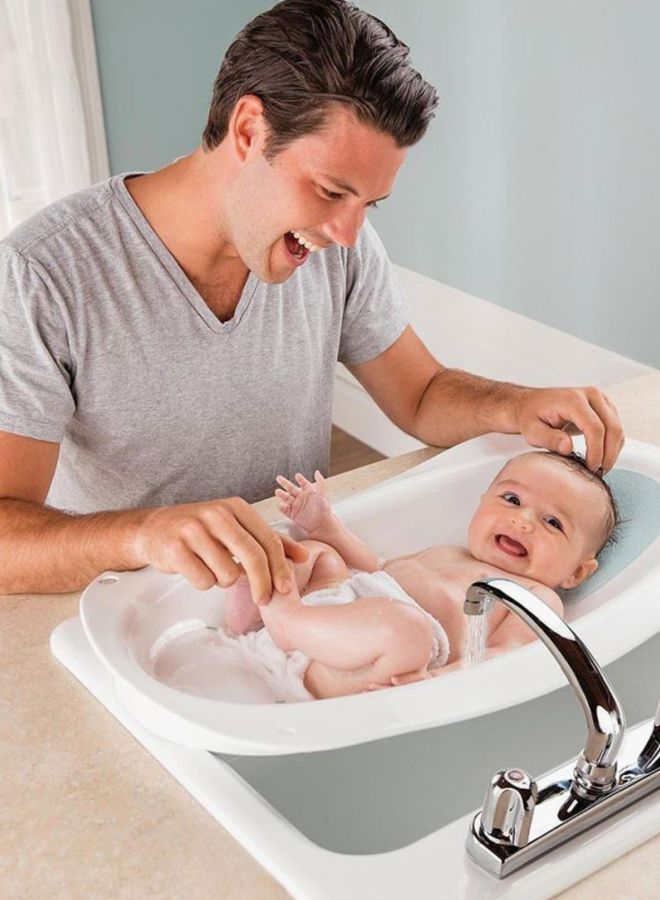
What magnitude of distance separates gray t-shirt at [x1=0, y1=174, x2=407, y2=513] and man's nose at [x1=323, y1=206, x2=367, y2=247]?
224 mm

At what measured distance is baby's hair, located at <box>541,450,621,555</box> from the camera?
143cm

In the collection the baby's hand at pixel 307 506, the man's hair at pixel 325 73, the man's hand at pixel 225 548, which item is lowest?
the baby's hand at pixel 307 506

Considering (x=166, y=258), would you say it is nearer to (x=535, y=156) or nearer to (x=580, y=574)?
(x=580, y=574)

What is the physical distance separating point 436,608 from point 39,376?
0.58 m

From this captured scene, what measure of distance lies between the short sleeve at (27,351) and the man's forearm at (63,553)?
0.16m

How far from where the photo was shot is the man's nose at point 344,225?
1.45m

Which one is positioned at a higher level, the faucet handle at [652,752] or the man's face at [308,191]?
the man's face at [308,191]

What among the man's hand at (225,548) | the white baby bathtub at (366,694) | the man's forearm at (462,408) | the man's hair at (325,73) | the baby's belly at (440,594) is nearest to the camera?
the white baby bathtub at (366,694)

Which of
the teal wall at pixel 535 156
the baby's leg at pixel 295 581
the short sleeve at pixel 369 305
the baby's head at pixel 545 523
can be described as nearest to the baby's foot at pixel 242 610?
the baby's leg at pixel 295 581

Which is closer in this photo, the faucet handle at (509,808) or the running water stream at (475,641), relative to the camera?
the faucet handle at (509,808)

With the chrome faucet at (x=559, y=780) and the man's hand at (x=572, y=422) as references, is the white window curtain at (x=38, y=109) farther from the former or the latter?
the chrome faucet at (x=559, y=780)

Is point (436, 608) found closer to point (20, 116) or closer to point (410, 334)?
point (410, 334)

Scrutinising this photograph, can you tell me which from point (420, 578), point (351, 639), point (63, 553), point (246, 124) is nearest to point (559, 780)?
point (351, 639)

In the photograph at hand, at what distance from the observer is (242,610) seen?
1.23m
